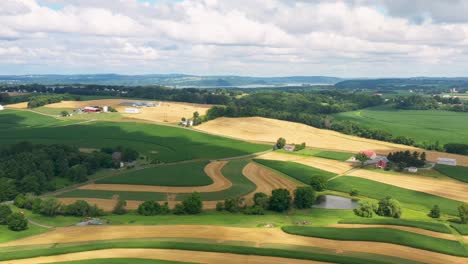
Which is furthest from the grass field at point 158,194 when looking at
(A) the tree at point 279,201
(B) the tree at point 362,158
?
(B) the tree at point 362,158

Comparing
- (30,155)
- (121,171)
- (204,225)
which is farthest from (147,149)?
(204,225)

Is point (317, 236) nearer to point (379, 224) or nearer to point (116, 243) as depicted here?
point (379, 224)

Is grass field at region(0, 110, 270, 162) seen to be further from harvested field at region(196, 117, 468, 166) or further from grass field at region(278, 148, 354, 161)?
harvested field at region(196, 117, 468, 166)

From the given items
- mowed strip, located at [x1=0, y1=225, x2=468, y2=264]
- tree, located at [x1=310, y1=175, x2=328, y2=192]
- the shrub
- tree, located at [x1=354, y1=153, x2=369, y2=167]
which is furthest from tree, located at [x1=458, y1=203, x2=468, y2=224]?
tree, located at [x1=354, y1=153, x2=369, y2=167]

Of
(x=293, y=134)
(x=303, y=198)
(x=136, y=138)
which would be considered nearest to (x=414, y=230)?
(x=303, y=198)

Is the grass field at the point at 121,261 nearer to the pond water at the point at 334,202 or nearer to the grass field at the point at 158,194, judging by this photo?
the grass field at the point at 158,194
